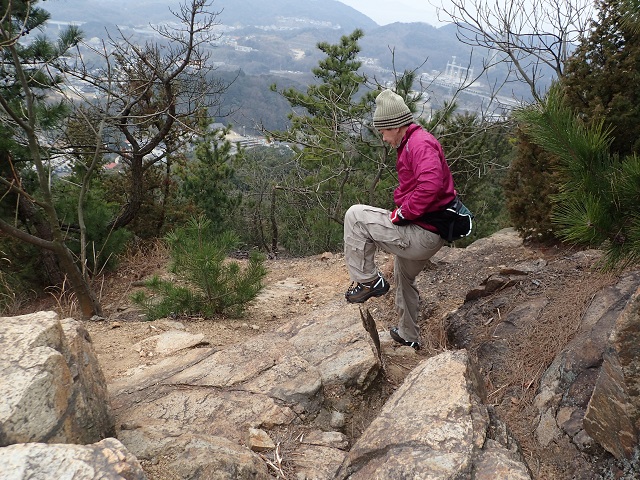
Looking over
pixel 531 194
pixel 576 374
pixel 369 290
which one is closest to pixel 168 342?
pixel 369 290

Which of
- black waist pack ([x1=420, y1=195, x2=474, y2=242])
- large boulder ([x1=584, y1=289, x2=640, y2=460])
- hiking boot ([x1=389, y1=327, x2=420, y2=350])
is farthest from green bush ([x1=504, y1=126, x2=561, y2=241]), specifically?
large boulder ([x1=584, y1=289, x2=640, y2=460])

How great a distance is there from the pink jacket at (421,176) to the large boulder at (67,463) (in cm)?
196

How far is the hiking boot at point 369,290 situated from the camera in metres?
3.24

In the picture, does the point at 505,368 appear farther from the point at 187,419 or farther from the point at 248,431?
the point at 187,419

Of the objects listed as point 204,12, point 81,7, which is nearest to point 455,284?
point 204,12

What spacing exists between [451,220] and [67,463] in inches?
89.9

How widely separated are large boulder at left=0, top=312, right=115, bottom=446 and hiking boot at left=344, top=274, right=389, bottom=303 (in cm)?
161

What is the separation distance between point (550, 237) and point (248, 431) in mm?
4591

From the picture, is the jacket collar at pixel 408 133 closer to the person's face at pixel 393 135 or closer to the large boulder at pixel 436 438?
the person's face at pixel 393 135

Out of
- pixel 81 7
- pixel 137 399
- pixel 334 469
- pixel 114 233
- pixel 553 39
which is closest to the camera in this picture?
pixel 334 469

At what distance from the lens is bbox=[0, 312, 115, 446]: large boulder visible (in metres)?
1.69

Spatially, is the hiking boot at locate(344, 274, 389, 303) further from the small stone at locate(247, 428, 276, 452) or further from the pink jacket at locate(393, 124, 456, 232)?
the small stone at locate(247, 428, 276, 452)

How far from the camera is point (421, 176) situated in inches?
112

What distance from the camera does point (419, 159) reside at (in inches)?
113
